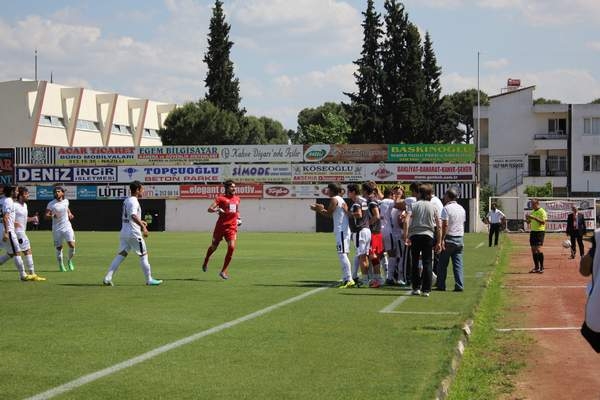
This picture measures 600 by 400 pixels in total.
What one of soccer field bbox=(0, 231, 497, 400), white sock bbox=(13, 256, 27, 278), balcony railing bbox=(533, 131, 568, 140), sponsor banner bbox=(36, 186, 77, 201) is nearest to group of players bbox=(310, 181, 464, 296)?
soccer field bbox=(0, 231, 497, 400)

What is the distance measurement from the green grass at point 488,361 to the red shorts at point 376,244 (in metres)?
3.12

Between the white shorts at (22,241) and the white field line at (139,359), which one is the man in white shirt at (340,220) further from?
the white shorts at (22,241)

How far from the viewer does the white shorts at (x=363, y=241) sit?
16.0m

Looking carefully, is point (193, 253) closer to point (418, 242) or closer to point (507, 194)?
point (418, 242)

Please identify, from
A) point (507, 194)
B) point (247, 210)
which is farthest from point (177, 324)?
point (507, 194)

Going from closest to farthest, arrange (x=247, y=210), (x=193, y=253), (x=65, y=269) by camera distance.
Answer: (x=65, y=269) < (x=193, y=253) < (x=247, y=210)

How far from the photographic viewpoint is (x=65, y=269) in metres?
20.7

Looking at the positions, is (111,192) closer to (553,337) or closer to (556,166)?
(556,166)

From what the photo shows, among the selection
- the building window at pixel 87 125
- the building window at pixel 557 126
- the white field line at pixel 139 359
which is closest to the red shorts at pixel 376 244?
the white field line at pixel 139 359

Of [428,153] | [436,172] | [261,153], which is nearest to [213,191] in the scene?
[261,153]

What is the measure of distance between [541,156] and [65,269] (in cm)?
5973

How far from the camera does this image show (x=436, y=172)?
2354 inches

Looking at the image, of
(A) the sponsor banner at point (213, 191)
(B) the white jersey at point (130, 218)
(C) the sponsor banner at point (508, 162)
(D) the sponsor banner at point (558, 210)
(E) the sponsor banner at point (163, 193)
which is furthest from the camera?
(C) the sponsor banner at point (508, 162)

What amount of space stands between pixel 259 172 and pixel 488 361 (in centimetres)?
5394
